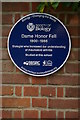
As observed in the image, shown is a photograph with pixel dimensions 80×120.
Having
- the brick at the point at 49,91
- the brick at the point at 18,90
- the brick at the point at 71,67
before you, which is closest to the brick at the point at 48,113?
the brick at the point at 49,91

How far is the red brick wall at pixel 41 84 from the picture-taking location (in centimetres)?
197

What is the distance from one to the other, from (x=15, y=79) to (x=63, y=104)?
17.0 inches

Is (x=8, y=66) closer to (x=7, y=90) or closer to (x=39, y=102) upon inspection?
(x=7, y=90)

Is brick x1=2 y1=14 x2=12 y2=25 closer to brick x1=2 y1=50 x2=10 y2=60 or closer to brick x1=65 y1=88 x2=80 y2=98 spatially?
brick x1=2 y1=50 x2=10 y2=60

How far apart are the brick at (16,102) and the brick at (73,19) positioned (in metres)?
0.70

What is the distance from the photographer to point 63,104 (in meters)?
1.99

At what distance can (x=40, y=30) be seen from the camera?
1.96 m

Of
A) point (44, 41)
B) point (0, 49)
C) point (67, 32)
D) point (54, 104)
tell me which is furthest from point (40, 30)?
point (54, 104)

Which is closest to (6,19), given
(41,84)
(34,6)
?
(34,6)

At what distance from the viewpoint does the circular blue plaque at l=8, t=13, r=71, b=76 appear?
6.41ft

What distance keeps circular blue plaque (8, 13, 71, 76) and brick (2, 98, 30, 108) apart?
0.23 metres

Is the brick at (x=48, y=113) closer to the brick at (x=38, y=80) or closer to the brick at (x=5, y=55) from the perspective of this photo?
the brick at (x=38, y=80)

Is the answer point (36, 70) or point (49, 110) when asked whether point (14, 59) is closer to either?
point (36, 70)

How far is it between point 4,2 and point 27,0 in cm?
18
